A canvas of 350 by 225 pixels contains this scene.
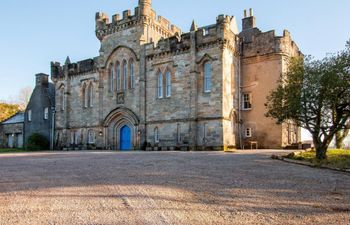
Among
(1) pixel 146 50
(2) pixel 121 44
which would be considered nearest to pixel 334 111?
(1) pixel 146 50

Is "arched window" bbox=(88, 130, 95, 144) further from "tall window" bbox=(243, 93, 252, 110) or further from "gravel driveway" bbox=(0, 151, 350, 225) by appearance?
"gravel driveway" bbox=(0, 151, 350, 225)

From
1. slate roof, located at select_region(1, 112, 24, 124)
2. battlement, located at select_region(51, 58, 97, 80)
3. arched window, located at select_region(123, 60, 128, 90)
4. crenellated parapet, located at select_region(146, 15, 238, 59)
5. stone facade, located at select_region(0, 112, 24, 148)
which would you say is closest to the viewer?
crenellated parapet, located at select_region(146, 15, 238, 59)

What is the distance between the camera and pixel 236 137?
27.3 metres

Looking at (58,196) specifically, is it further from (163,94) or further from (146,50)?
(146,50)

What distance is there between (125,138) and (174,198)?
24.0m

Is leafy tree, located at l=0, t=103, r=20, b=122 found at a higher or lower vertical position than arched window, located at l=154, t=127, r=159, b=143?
higher

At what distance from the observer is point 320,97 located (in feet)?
49.1

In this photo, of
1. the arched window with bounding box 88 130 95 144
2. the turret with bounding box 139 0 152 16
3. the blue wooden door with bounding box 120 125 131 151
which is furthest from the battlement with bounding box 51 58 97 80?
the turret with bounding box 139 0 152 16

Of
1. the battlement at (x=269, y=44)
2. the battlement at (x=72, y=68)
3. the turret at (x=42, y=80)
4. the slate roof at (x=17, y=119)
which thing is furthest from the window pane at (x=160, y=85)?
the slate roof at (x=17, y=119)

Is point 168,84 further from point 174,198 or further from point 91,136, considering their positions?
point 174,198

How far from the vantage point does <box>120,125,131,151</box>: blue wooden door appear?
30.1m

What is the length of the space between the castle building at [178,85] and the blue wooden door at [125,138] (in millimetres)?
90

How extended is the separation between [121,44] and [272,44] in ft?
43.7

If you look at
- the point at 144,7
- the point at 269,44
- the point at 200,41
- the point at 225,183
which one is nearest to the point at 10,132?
the point at 144,7
